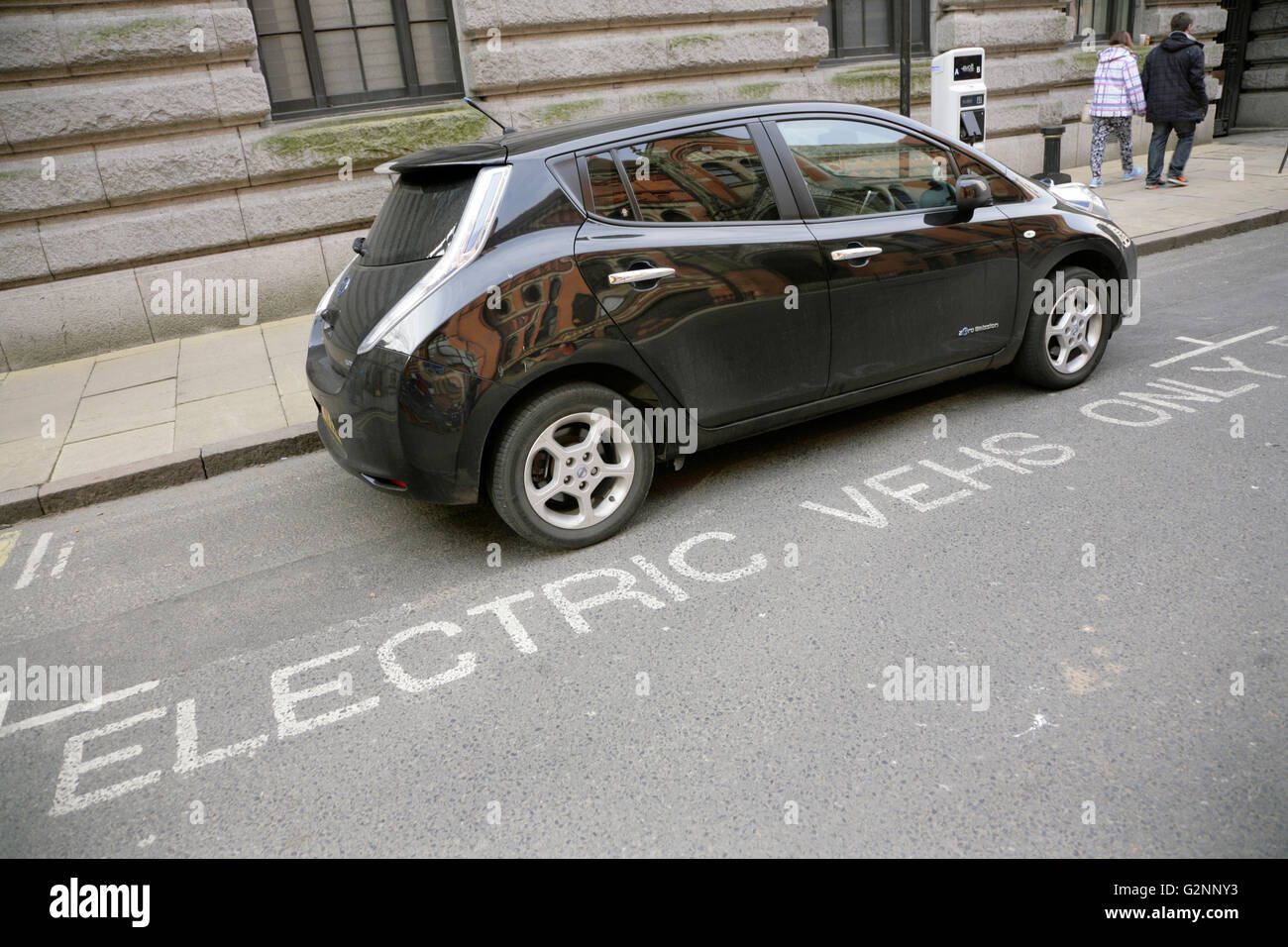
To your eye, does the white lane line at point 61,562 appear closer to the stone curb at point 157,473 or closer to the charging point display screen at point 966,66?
the stone curb at point 157,473

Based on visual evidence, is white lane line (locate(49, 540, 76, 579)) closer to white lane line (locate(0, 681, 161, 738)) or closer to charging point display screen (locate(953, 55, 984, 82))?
white lane line (locate(0, 681, 161, 738))

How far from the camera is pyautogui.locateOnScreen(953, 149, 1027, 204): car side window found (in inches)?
203

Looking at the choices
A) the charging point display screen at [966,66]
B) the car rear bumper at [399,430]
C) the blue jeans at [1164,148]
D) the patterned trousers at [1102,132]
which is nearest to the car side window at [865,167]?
the car rear bumper at [399,430]

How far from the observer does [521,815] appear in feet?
8.93

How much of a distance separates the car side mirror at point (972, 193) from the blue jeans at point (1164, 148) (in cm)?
857

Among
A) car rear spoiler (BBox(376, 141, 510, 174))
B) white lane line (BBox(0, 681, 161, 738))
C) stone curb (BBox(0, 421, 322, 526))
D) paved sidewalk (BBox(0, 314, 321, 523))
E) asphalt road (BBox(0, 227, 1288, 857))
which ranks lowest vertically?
white lane line (BBox(0, 681, 161, 738))

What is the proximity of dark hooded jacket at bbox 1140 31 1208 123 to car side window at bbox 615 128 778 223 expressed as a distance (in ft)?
32.6

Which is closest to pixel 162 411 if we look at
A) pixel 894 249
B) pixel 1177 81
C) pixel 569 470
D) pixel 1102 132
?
pixel 569 470

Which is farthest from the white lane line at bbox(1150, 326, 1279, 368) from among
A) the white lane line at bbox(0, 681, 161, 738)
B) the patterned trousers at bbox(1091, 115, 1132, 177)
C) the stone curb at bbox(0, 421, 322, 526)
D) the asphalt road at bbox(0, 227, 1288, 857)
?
the patterned trousers at bbox(1091, 115, 1132, 177)

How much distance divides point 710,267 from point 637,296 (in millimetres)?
378

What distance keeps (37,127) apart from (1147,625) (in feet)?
28.0

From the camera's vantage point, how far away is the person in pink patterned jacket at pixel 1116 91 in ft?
39.1
